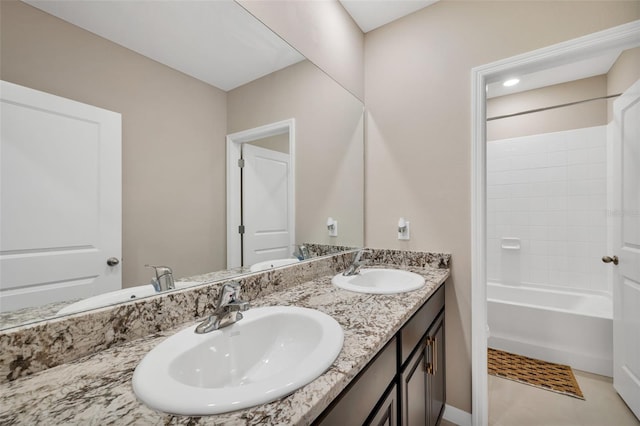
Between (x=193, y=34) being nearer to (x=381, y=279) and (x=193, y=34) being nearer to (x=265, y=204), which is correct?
(x=265, y=204)

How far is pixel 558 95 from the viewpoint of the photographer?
106 inches

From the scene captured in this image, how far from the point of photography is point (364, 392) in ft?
2.38

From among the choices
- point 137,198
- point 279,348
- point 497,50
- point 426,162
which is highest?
point 497,50

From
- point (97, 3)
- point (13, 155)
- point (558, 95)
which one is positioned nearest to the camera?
point (13, 155)

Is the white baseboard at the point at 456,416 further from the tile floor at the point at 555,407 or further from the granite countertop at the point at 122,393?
the granite countertop at the point at 122,393

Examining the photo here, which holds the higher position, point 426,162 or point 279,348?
point 426,162

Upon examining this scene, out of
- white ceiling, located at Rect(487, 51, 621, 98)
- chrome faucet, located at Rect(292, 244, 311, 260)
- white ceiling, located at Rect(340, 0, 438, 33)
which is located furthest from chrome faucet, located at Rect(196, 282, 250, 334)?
white ceiling, located at Rect(487, 51, 621, 98)

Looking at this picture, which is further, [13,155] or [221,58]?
[221,58]

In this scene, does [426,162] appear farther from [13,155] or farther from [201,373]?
[13,155]

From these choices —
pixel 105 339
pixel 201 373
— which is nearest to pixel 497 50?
pixel 201 373

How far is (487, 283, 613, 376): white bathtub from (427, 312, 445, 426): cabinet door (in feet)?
3.60

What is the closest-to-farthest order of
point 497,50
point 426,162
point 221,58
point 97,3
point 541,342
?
point 97,3
point 221,58
point 497,50
point 426,162
point 541,342

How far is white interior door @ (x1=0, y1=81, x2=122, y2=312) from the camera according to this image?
56 centimetres

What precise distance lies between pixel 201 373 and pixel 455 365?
1502 millimetres
